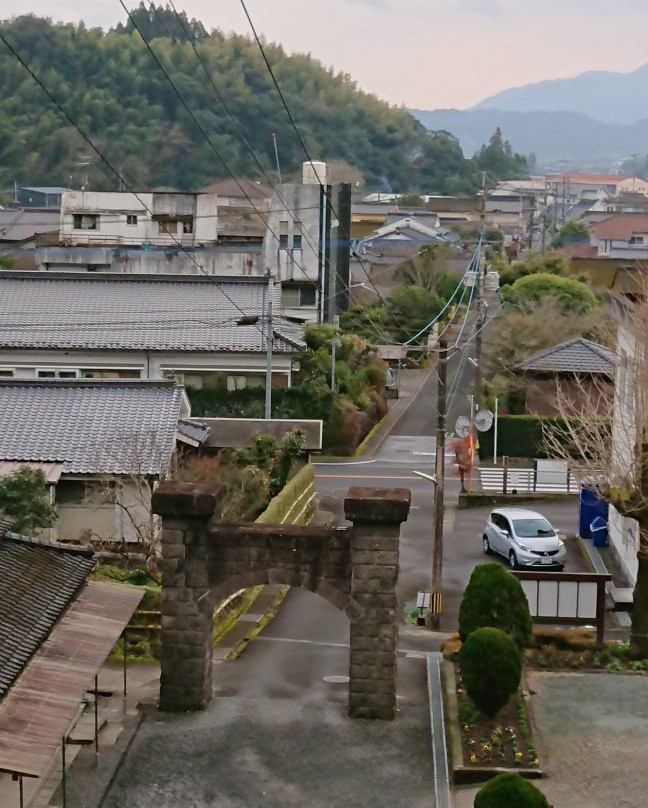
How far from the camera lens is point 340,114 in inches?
6132

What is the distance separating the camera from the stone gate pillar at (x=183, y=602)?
58.0 ft

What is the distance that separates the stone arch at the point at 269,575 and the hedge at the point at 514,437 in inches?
950

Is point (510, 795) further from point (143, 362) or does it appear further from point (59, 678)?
point (143, 362)

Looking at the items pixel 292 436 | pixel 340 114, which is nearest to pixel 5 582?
pixel 292 436

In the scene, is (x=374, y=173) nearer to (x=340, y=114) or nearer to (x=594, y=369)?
(x=340, y=114)

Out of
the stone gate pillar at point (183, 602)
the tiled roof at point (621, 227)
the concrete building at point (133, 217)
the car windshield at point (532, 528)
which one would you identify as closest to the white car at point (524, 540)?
the car windshield at point (532, 528)

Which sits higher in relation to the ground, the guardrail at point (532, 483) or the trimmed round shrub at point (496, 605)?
the trimmed round shrub at point (496, 605)

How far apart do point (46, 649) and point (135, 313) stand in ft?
98.8

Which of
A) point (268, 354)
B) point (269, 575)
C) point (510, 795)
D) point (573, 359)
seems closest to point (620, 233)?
point (573, 359)

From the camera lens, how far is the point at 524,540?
27.9 meters

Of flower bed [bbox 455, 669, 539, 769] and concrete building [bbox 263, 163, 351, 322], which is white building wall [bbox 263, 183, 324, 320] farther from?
flower bed [bbox 455, 669, 539, 769]

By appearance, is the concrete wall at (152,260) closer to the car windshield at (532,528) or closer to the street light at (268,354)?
the street light at (268,354)

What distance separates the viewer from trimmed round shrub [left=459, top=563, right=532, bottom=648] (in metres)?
19.0

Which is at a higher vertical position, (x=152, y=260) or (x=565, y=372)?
(x=152, y=260)
